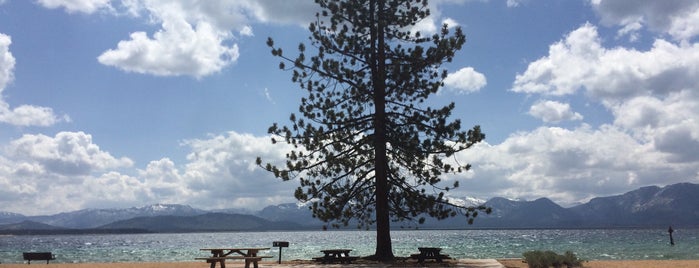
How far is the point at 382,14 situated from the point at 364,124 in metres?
4.85

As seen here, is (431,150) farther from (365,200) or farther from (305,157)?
(305,157)

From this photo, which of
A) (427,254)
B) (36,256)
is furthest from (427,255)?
A: (36,256)

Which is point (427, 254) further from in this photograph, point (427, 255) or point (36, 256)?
point (36, 256)

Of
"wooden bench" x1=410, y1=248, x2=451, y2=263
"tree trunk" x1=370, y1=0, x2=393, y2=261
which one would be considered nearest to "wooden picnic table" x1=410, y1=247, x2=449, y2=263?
"wooden bench" x1=410, y1=248, x2=451, y2=263

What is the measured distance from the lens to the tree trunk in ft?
81.9

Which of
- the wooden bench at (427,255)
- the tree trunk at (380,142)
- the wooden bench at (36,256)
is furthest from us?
the wooden bench at (36,256)

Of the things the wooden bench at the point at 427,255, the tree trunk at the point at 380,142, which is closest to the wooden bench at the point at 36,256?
the tree trunk at the point at 380,142

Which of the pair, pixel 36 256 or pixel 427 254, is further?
pixel 36 256

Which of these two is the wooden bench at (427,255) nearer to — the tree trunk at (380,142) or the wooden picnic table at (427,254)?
the wooden picnic table at (427,254)

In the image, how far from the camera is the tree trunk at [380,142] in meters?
25.0

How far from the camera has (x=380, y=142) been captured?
25484 millimetres

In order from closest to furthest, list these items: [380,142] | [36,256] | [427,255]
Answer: [427,255], [380,142], [36,256]

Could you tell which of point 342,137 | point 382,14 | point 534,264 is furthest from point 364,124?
point 534,264

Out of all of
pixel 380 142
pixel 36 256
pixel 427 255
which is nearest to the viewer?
pixel 427 255
